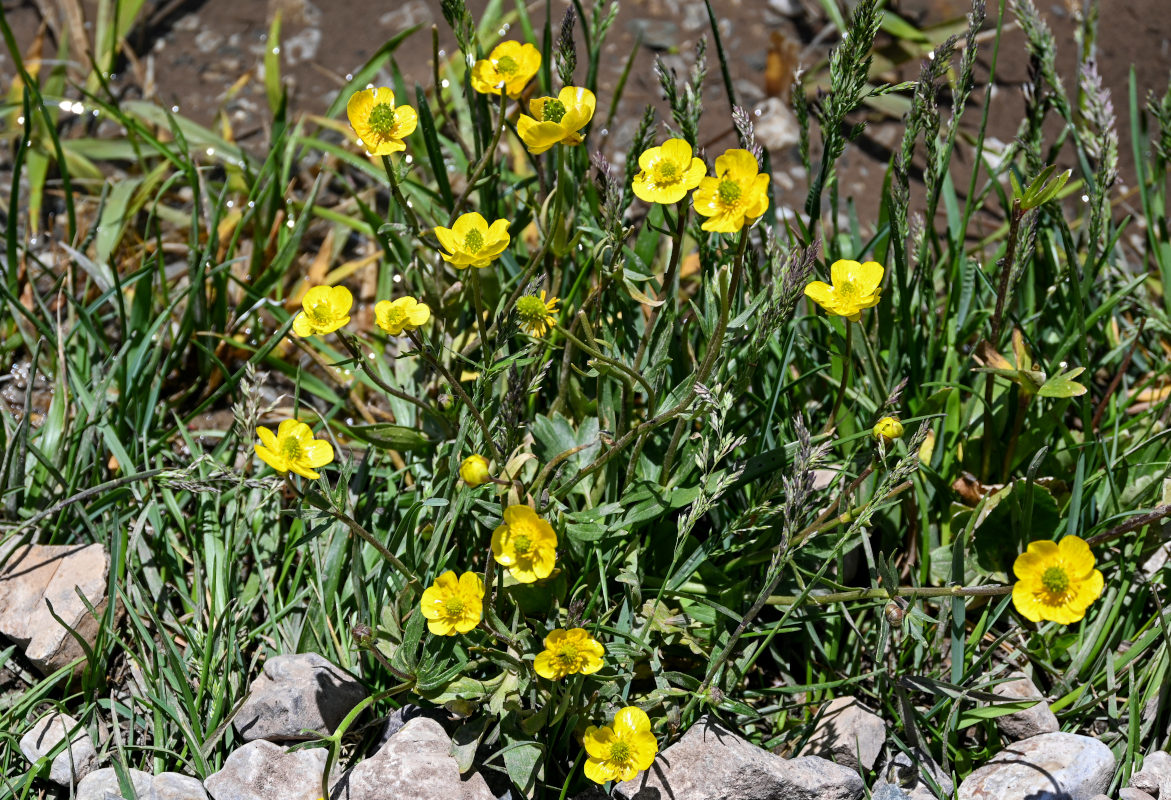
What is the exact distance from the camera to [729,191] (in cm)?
183

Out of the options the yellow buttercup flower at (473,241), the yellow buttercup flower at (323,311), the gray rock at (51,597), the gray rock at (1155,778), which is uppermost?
the yellow buttercup flower at (473,241)

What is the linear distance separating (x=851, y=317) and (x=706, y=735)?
95cm

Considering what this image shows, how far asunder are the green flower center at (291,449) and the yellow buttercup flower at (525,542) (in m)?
0.39

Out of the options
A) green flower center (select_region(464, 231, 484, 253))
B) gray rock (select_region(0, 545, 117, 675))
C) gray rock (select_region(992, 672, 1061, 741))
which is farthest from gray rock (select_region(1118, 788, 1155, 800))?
gray rock (select_region(0, 545, 117, 675))

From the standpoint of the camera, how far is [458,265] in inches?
75.7

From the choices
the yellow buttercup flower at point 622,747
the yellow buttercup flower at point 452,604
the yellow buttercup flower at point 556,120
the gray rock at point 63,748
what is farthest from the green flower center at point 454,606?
the gray rock at point 63,748

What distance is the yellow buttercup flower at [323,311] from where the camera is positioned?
1.95 meters

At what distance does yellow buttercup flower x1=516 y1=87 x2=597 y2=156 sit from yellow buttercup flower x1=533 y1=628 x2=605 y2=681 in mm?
952

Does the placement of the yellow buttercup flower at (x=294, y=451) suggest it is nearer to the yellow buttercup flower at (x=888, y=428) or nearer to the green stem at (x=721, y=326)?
the green stem at (x=721, y=326)

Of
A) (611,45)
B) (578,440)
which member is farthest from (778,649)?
(611,45)

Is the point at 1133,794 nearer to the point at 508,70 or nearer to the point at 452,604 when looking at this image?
the point at 452,604

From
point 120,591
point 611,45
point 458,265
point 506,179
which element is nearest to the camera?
point 458,265

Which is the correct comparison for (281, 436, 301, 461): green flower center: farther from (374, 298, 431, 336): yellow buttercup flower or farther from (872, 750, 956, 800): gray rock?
(872, 750, 956, 800): gray rock

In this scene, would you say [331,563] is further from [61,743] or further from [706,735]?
[706,735]
